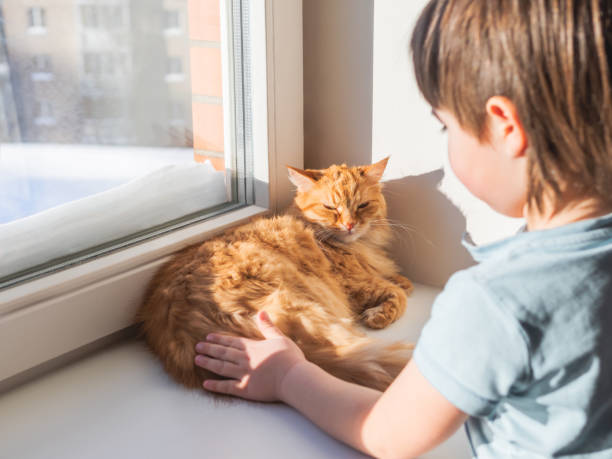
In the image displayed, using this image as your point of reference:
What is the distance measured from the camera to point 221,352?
1.02 meters

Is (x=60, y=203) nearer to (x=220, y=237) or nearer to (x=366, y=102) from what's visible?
(x=220, y=237)

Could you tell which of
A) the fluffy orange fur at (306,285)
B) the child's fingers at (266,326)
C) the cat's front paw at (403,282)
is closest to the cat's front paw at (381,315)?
the fluffy orange fur at (306,285)

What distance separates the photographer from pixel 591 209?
2.08ft

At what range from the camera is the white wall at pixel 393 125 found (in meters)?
1.33

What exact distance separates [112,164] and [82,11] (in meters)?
0.32

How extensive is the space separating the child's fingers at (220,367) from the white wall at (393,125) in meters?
0.65

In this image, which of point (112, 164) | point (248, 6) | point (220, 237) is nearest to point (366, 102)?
point (248, 6)

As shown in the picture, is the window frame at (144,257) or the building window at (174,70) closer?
the window frame at (144,257)

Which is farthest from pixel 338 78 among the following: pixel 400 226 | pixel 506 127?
pixel 506 127

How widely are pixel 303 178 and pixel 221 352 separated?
0.58 m

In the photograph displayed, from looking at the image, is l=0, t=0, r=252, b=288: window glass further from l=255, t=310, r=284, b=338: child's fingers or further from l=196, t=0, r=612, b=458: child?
l=196, t=0, r=612, b=458: child

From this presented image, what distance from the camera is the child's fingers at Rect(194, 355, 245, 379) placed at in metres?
0.99

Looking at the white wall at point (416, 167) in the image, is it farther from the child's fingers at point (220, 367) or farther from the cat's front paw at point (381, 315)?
the child's fingers at point (220, 367)

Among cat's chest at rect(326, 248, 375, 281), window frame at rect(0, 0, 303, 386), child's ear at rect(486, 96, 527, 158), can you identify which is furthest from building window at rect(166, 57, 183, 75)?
child's ear at rect(486, 96, 527, 158)
